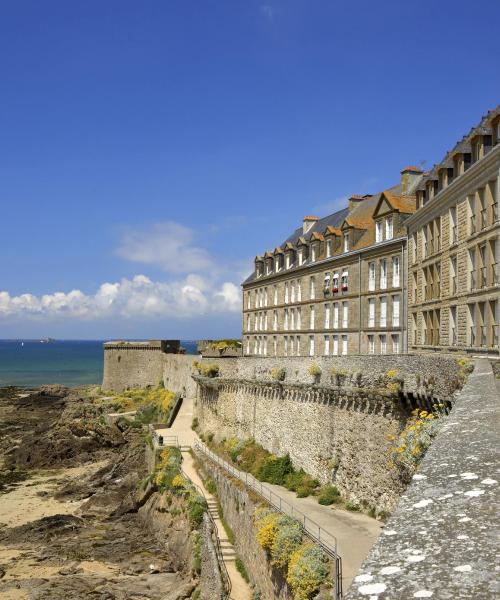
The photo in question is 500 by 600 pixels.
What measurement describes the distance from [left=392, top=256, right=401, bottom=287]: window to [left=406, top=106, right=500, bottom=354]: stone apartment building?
2.12 metres

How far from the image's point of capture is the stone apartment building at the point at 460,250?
19.9 meters

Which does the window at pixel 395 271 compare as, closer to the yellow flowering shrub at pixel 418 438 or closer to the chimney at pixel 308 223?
the yellow flowering shrub at pixel 418 438

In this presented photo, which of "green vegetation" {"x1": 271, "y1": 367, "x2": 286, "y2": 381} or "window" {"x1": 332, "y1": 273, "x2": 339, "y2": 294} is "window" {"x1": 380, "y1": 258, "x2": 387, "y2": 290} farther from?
"green vegetation" {"x1": 271, "y1": 367, "x2": 286, "y2": 381}

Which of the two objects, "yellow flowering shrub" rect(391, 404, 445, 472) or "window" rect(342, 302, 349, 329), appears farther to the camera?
"window" rect(342, 302, 349, 329)

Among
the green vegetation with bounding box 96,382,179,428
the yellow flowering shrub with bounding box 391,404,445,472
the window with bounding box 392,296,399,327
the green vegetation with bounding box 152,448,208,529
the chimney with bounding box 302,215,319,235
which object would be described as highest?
the chimney with bounding box 302,215,319,235

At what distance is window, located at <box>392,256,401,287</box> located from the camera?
31.0 meters

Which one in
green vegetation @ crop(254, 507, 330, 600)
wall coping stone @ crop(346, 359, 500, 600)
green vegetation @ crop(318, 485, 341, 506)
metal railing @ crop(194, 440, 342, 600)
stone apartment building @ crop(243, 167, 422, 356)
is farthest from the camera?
stone apartment building @ crop(243, 167, 422, 356)

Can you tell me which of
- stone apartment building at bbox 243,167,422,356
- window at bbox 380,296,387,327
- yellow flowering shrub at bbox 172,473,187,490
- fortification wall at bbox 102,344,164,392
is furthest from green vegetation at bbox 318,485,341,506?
fortification wall at bbox 102,344,164,392

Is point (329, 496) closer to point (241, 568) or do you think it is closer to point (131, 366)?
point (241, 568)

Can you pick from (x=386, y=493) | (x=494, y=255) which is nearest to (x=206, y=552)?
(x=386, y=493)

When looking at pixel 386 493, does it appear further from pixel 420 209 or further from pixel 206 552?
pixel 420 209

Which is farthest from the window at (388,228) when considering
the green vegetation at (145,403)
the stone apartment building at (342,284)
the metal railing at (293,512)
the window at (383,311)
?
the green vegetation at (145,403)

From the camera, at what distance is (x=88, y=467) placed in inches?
1673

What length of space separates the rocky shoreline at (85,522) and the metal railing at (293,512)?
11.1 feet
